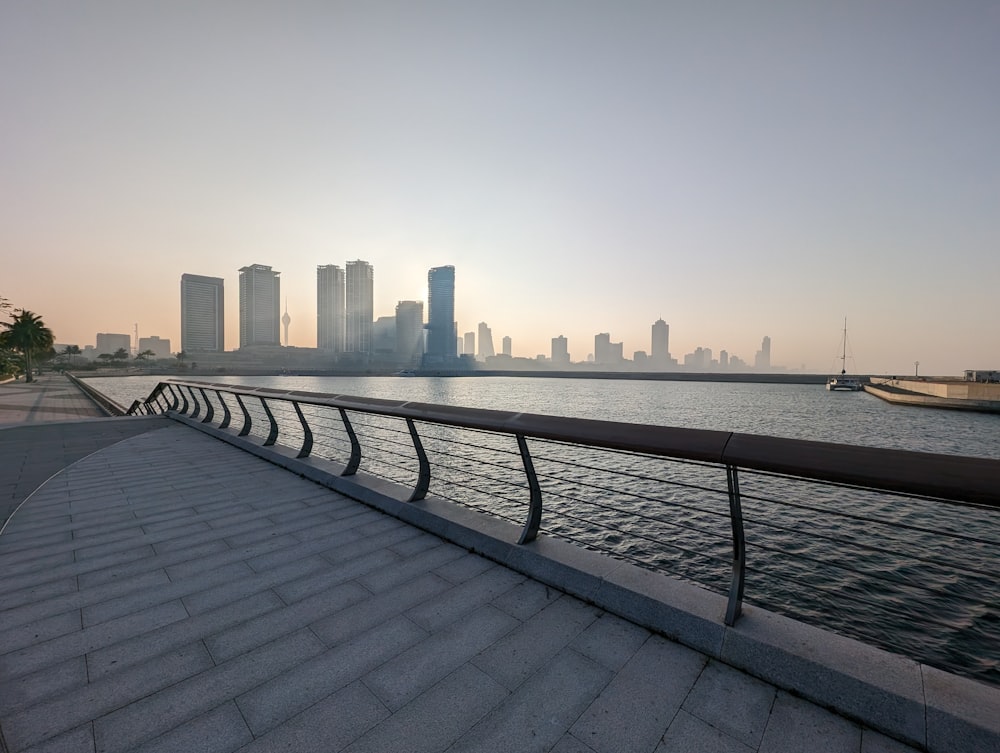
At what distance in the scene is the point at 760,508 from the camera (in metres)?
10.8

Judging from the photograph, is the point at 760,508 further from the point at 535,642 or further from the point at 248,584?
the point at 248,584

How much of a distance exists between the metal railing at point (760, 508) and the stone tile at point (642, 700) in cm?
40

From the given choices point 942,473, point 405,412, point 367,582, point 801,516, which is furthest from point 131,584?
point 801,516

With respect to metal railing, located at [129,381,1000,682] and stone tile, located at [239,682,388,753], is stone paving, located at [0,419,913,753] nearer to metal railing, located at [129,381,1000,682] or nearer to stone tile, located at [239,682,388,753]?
stone tile, located at [239,682,388,753]

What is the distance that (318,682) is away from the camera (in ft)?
7.08

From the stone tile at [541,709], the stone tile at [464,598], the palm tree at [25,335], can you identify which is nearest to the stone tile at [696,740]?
the stone tile at [541,709]

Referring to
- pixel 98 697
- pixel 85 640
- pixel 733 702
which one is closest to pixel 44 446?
pixel 85 640

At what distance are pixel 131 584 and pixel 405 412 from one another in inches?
89.3

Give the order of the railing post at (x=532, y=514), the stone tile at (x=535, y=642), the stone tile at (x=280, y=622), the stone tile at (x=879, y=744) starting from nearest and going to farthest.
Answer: the stone tile at (x=879, y=744), the stone tile at (x=535, y=642), the stone tile at (x=280, y=622), the railing post at (x=532, y=514)

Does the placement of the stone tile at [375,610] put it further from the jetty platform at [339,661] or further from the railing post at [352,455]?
the railing post at [352,455]

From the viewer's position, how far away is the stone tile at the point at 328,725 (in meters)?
1.81

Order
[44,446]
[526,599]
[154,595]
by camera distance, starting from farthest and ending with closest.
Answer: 1. [44,446]
2. [154,595]
3. [526,599]

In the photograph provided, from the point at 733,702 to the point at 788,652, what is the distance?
38 centimetres

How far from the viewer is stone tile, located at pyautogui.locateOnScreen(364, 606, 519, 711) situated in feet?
6.91
